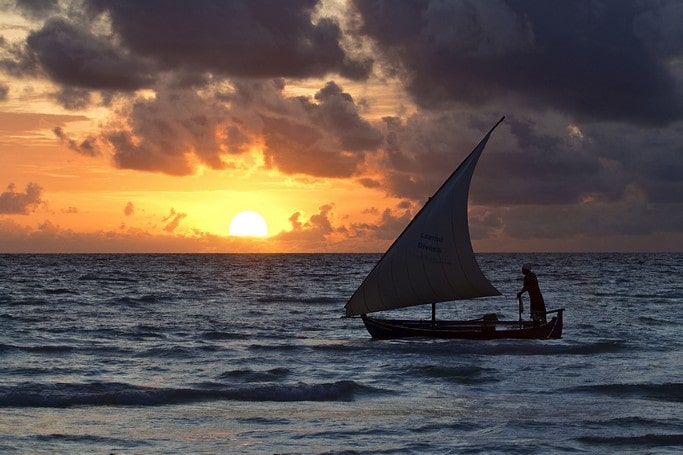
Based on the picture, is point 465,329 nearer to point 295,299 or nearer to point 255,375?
point 255,375

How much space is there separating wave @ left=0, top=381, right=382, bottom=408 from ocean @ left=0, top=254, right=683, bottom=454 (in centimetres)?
7

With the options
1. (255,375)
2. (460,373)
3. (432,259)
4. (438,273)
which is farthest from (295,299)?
(460,373)

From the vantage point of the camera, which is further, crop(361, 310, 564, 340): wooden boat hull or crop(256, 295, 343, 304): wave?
crop(256, 295, 343, 304): wave

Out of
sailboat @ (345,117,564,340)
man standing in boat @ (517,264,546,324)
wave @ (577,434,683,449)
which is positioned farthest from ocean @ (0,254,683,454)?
man standing in boat @ (517,264,546,324)

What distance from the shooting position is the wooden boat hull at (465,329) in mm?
33812

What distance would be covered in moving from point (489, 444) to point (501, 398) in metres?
5.48

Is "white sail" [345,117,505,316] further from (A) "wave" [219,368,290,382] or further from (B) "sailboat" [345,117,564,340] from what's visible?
(A) "wave" [219,368,290,382]

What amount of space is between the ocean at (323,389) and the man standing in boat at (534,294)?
6.11 ft

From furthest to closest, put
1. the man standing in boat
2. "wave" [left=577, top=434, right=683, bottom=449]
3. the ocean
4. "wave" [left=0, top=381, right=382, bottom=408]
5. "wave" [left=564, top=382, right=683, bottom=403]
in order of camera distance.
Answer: the man standing in boat < "wave" [left=564, top=382, right=683, bottom=403] < "wave" [left=0, top=381, right=382, bottom=408] < the ocean < "wave" [left=577, top=434, right=683, bottom=449]

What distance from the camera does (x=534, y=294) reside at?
3422 cm

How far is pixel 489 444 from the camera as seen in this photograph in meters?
16.1

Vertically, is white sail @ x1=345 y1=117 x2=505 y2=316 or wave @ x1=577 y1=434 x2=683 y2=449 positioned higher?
white sail @ x1=345 y1=117 x2=505 y2=316

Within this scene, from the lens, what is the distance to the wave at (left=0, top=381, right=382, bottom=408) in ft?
69.6

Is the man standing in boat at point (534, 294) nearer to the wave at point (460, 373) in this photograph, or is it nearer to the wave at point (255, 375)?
the wave at point (460, 373)
